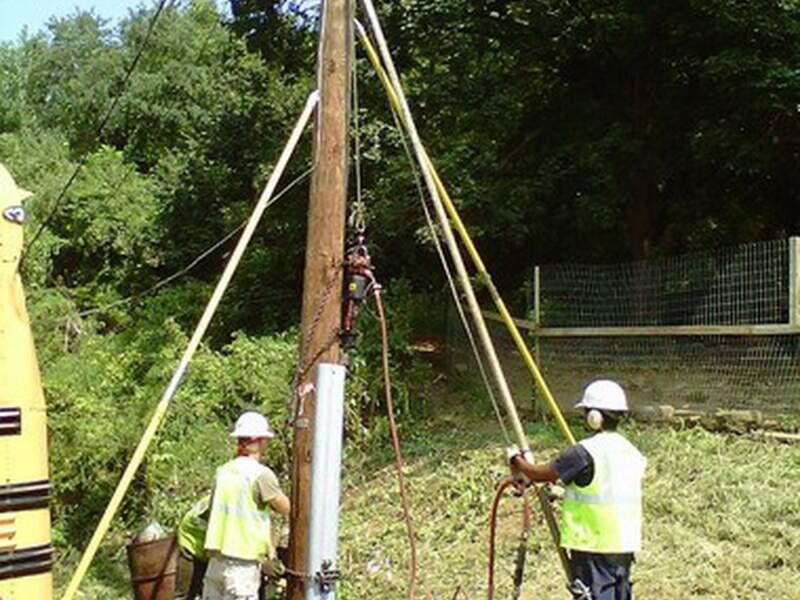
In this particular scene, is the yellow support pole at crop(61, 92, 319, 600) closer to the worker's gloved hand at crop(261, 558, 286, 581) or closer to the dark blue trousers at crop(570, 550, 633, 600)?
the worker's gloved hand at crop(261, 558, 286, 581)

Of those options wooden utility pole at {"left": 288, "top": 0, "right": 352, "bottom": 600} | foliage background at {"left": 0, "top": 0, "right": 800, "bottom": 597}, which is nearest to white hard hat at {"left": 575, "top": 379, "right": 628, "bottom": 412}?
wooden utility pole at {"left": 288, "top": 0, "right": 352, "bottom": 600}

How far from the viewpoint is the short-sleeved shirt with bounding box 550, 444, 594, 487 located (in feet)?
18.9

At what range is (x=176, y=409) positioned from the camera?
14273 mm

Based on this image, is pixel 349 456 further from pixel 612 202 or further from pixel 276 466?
pixel 612 202

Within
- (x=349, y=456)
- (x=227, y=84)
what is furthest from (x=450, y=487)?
(x=227, y=84)

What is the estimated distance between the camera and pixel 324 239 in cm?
643

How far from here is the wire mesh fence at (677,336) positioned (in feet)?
37.3

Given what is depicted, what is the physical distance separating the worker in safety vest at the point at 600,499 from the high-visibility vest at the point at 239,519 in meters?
1.92

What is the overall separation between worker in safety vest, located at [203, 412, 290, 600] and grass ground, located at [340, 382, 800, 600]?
9.02 ft

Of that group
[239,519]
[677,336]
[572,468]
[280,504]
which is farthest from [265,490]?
[677,336]

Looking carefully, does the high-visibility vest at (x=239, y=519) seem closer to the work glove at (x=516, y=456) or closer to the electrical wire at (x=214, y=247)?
the work glove at (x=516, y=456)

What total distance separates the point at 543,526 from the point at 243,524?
13.4 ft

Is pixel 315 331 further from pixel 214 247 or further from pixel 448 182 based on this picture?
pixel 448 182

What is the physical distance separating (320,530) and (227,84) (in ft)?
68.6
